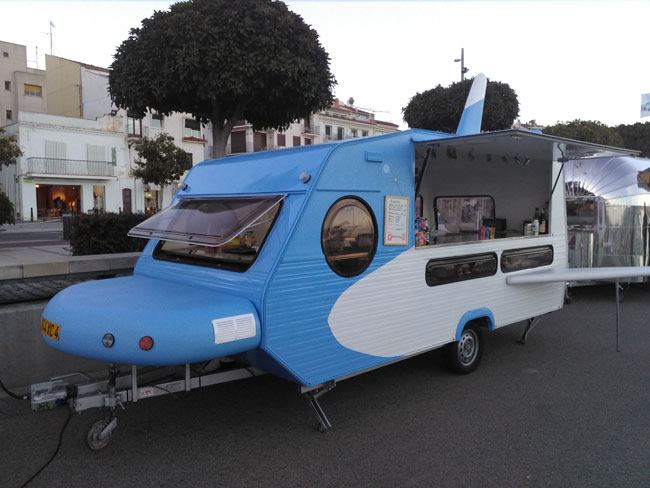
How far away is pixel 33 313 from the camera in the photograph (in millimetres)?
4945

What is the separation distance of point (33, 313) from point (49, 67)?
150 ft

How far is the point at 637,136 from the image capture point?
37.3 metres

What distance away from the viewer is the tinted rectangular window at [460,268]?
190 inches

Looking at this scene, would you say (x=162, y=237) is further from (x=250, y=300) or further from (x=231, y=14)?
(x=231, y=14)

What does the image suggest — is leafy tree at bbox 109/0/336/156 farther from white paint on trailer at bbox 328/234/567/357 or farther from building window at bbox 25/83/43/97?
building window at bbox 25/83/43/97

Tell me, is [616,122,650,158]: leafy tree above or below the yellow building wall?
below

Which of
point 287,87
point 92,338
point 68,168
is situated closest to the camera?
point 92,338

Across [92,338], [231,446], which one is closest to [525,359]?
[231,446]

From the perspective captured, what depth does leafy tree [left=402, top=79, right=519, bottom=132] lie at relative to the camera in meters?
17.7

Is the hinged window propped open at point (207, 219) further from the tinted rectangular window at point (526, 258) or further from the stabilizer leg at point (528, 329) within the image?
the stabilizer leg at point (528, 329)

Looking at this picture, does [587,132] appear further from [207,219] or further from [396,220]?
[207,219]

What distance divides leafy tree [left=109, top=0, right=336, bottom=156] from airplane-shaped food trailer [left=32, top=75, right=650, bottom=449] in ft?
9.71

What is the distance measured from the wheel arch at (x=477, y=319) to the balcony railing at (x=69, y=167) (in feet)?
117

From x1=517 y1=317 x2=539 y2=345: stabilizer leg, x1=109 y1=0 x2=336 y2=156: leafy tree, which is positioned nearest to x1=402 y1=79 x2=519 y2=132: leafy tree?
x1=109 y1=0 x2=336 y2=156: leafy tree
